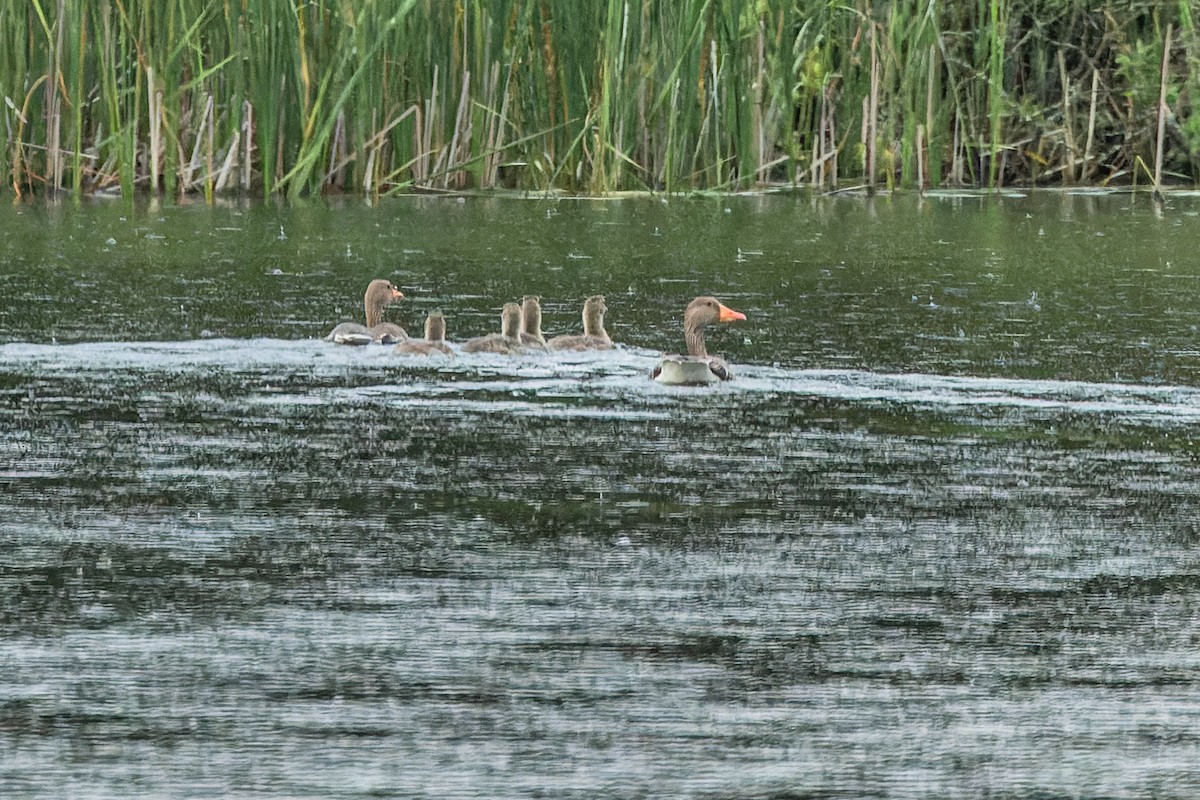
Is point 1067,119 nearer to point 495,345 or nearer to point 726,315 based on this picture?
point 726,315

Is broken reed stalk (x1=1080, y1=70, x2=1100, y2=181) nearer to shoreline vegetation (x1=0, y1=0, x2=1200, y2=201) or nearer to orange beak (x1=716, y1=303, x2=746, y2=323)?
shoreline vegetation (x1=0, y1=0, x2=1200, y2=201)

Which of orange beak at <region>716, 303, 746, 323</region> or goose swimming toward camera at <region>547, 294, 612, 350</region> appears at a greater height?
orange beak at <region>716, 303, 746, 323</region>

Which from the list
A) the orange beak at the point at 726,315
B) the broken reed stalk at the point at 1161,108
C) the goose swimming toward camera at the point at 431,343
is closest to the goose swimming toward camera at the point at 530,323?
the goose swimming toward camera at the point at 431,343

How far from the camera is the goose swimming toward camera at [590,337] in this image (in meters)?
8.92

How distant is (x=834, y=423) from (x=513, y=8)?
1064 centimetres

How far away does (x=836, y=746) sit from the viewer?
363cm

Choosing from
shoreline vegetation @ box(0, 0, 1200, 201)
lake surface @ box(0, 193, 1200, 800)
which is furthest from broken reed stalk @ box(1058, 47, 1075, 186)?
lake surface @ box(0, 193, 1200, 800)

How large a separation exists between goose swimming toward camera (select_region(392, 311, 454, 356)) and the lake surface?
2.6 inches

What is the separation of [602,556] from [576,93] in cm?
1249

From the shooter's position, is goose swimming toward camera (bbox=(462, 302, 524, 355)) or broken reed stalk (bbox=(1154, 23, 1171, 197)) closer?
goose swimming toward camera (bbox=(462, 302, 524, 355))

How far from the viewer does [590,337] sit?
29.6ft

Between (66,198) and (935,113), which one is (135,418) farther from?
(935,113)

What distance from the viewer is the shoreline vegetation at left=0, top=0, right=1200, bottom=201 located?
1634 centimetres

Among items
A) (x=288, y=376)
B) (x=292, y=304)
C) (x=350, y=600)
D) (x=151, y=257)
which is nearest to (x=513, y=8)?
(x=151, y=257)
